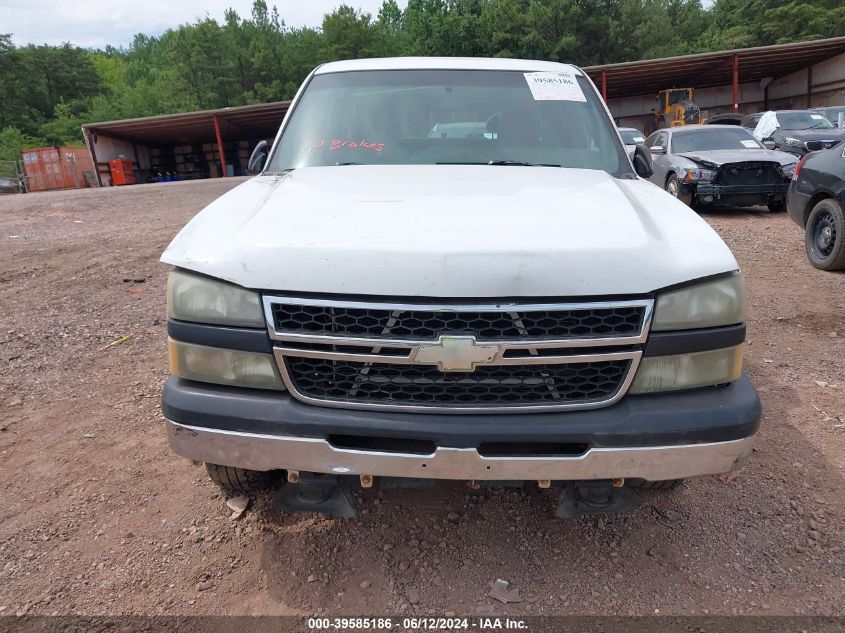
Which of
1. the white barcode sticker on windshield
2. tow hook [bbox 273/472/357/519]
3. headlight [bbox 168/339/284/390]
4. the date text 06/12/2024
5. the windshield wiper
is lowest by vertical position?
the date text 06/12/2024

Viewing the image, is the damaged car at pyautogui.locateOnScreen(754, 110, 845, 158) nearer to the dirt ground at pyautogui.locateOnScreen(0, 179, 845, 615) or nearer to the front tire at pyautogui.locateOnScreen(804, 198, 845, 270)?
the front tire at pyautogui.locateOnScreen(804, 198, 845, 270)

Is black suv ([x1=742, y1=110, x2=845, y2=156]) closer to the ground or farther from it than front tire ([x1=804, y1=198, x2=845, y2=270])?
farther from it

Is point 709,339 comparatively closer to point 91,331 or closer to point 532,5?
point 91,331

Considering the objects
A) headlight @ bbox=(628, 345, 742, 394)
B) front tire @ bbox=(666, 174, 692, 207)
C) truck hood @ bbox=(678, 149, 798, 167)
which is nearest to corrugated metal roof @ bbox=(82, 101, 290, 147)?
front tire @ bbox=(666, 174, 692, 207)

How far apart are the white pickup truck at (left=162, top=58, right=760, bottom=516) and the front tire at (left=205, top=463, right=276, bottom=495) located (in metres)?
0.37

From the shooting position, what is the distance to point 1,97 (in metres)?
54.2

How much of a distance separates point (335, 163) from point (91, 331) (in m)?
3.31

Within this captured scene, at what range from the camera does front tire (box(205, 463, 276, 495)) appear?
2.24 metres

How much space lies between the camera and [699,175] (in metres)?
9.36

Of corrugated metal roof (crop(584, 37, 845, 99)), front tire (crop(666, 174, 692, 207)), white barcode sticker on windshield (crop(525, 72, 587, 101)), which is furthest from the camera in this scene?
corrugated metal roof (crop(584, 37, 845, 99))

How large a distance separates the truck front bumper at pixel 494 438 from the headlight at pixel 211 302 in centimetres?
25

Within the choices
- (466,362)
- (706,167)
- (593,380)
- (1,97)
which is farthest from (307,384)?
(1,97)

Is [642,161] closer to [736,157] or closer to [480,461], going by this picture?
[480,461]

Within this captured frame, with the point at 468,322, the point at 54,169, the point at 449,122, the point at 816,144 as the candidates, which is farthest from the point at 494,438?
the point at 54,169
